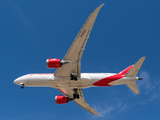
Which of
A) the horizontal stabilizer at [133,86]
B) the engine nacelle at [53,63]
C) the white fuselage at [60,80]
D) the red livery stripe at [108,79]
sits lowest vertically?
the horizontal stabilizer at [133,86]

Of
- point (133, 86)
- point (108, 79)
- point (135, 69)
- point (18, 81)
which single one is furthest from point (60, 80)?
point (133, 86)

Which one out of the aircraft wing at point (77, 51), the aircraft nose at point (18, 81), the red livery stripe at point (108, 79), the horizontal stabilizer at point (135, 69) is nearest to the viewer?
the aircraft wing at point (77, 51)

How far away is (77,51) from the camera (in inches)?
1167

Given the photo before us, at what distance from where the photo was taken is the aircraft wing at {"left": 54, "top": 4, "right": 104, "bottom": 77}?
84.0 feet

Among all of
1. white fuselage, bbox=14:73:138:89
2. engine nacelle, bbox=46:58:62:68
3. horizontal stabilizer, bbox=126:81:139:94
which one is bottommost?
A: horizontal stabilizer, bbox=126:81:139:94

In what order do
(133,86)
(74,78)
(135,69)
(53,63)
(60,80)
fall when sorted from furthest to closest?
(133,86) < (60,80) < (135,69) < (74,78) < (53,63)

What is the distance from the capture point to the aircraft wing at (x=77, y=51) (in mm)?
25609

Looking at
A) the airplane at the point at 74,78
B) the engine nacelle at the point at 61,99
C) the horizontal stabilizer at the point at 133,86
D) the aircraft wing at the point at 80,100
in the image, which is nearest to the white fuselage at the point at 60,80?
the airplane at the point at 74,78

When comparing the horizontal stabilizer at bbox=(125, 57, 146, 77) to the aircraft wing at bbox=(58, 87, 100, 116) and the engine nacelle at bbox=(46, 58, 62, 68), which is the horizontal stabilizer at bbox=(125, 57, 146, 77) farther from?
the engine nacelle at bbox=(46, 58, 62, 68)

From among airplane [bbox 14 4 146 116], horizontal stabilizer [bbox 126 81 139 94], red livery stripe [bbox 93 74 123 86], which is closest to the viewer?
airplane [bbox 14 4 146 116]

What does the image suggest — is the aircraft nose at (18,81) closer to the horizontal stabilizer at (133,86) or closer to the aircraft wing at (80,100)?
the aircraft wing at (80,100)

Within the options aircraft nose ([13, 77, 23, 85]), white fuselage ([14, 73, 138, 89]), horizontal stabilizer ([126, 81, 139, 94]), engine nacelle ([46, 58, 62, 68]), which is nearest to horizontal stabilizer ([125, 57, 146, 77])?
white fuselage ([14, 73, 138, 89])

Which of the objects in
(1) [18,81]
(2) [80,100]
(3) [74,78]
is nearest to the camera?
(3) [74,78]

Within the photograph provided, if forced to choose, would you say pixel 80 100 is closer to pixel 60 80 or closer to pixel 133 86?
pixel 60 80
